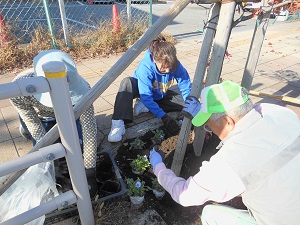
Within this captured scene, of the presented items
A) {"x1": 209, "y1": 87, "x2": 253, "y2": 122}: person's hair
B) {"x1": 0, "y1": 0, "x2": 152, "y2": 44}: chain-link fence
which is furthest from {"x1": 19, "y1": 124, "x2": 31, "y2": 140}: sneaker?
{"x1": 0, "y1": 0, "x2": 152, "y2": 44}: chain-link fence

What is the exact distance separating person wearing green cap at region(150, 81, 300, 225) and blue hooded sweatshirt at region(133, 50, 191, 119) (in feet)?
4.51

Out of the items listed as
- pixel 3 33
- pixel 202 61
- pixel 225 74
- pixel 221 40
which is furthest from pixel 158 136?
pixel 3 33

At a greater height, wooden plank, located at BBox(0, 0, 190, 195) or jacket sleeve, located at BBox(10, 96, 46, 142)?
wooden plank, located at BBox(0, 0, 190, 195)

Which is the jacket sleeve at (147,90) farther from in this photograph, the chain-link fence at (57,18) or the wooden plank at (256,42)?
the chain-link fence at (57,18)

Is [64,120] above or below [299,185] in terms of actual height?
above

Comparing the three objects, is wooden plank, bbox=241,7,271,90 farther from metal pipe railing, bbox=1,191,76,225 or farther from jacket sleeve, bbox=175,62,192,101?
metal pipe railing, bbox=1,191,76,225

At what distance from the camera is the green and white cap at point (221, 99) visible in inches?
51.2

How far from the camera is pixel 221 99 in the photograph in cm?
131

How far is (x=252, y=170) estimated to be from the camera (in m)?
1.11

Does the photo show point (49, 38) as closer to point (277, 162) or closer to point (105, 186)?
point (105, 186)

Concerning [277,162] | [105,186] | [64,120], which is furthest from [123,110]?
[277,162]

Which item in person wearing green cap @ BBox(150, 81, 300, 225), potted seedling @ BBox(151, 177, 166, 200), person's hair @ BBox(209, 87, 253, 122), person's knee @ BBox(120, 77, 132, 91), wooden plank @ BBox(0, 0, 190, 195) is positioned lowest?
potted seedling @ BBox(151, 177, 166, 200)

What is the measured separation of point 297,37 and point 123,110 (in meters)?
7.01

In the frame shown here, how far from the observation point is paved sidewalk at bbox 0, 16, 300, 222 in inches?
108
